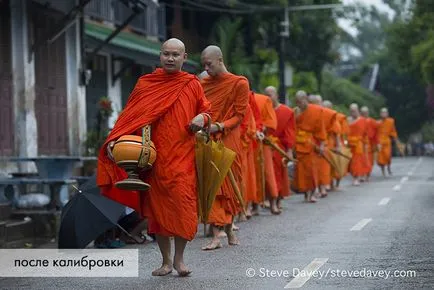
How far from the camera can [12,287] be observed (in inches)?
393

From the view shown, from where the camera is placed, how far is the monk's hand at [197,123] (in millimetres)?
10000

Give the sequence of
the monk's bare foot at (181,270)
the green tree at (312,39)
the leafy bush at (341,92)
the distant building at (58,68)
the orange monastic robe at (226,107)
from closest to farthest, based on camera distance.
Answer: the monk's bare foot at (181,270)
the orange monastic robe at (226,107)
the distant building at (58,68)
the green tree at (312,39)
the leafy bush at (341,92)

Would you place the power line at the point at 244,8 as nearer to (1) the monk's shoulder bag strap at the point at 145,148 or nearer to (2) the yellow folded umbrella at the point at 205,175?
(2) the yellow folded umbrella at the point at 205,175

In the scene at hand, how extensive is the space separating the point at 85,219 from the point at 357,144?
60.3 feet

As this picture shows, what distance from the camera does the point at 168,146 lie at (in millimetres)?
10031

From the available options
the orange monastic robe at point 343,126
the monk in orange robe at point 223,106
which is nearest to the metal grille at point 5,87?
the monk in orange robe at point 223,106

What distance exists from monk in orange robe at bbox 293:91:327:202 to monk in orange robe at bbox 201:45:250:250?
8.35 metres

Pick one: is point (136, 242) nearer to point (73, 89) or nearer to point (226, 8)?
point (73, 89)

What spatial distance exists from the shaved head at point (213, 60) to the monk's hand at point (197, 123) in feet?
8.14

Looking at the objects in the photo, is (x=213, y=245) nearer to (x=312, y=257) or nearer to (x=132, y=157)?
(x=312, y=257)

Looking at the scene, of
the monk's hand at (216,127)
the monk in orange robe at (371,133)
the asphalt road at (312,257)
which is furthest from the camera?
the monk in orange robe at (371,133)

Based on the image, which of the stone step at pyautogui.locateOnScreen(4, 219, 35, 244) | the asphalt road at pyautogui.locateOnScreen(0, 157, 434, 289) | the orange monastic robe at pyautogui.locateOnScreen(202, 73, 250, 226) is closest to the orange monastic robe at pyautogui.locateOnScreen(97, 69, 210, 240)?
the asphalt road at pyautogui.locateOnScreen(0, 157, 434, 289)

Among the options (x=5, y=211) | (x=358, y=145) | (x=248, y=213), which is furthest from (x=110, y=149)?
(x=358, y=145)

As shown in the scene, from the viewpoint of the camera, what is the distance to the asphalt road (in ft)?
31.4
